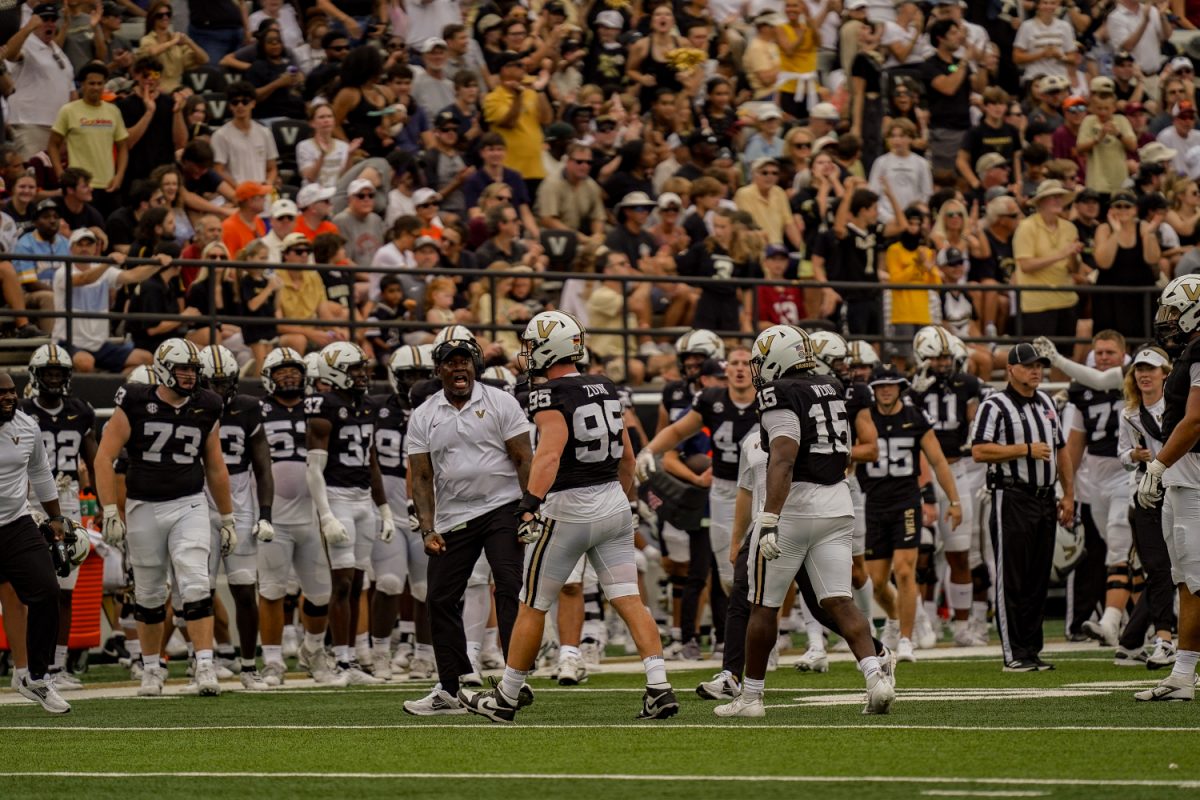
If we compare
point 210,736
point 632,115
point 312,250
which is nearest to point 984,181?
point 632,115

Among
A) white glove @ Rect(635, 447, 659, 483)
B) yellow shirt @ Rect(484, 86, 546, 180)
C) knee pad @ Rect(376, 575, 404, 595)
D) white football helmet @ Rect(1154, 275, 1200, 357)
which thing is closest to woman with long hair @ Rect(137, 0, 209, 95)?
yellow shirt @ Rect(484, 86, 546, 180)

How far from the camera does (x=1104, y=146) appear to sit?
74.7ft

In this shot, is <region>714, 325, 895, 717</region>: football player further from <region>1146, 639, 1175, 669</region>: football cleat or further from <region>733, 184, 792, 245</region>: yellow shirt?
<region>733, 184, 792, 245</region>: yellow shirt

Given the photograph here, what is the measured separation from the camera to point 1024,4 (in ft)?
84.6

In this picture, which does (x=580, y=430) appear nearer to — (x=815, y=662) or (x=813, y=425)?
(x=813, y=425)

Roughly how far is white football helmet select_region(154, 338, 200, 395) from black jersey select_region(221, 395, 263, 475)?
79 cm

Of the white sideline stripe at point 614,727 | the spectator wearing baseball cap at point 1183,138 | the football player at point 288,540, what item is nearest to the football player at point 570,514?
the white sideline stripe at point 614,727


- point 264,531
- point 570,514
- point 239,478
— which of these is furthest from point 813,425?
point 239,478

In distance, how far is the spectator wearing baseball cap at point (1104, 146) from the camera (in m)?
22.7

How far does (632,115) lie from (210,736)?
12230 millimetres

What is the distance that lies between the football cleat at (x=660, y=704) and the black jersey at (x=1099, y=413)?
6.44 metres

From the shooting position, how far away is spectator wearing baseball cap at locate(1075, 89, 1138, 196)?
22.7m

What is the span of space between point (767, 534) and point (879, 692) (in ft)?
3.01

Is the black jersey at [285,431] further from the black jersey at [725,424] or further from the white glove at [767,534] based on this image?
the white glove at [767,534]
